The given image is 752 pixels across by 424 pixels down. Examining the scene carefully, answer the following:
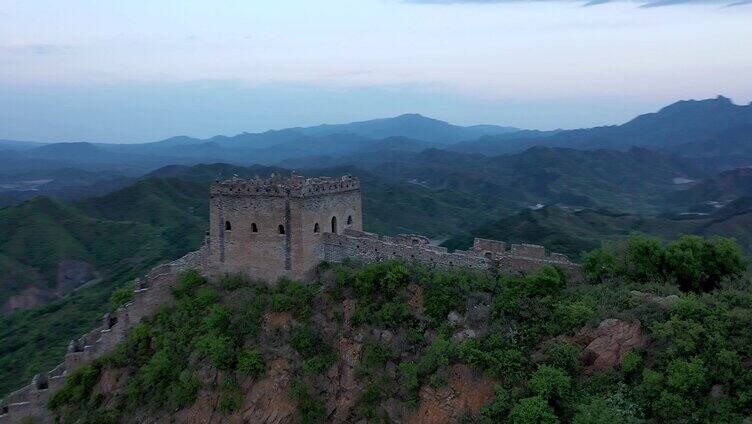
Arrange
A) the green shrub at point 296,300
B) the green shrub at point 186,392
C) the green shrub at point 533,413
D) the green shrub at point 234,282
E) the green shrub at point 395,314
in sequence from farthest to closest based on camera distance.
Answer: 1. the green shrub at point 234,282
2. the green shrub at point 296,300
3. the green shrub at point 186,392
4. the green shrub at point 395,314
5. the green shrub at point 533,413

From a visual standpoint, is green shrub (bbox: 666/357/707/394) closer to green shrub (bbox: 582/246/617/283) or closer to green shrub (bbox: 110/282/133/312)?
green shrub (bbox: 582/246/617/283)

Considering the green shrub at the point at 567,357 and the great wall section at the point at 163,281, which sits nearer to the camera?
the green shrub at the point at 567,357

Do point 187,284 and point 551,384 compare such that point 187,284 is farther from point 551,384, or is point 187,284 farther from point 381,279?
point 551,384

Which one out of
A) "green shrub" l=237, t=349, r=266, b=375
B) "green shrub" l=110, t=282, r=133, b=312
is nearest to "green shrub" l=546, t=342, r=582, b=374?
"green shrub" l=237, t=349, r=266, b=375

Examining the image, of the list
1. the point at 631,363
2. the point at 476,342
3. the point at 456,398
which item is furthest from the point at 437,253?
the point at 631,363

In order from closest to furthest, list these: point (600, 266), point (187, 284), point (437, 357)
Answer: point (437, 357), point (600, 266), point (187, 284)

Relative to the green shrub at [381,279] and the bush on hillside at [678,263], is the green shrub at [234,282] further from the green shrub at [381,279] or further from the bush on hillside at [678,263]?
the bush on hillside at [678,263]

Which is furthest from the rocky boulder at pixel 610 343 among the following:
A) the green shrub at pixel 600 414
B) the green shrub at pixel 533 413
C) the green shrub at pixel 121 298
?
the green shrub at pixel 121 298

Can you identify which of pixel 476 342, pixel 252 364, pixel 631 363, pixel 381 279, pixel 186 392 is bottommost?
pixel 186 392
